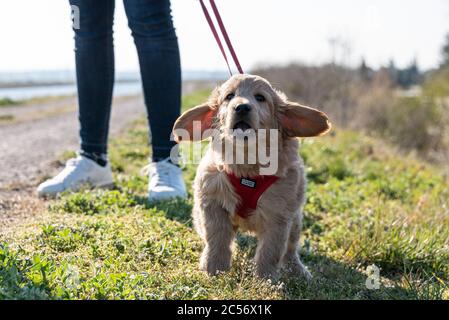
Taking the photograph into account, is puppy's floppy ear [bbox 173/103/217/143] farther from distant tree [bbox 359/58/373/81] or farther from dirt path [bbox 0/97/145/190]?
distant tree [bbox 359/58/373/81]

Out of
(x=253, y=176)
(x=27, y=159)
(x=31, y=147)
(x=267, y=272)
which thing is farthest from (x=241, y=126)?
(x=31, y=147)

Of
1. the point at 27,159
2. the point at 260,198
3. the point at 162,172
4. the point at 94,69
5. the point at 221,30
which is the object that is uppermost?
the point at 221,30

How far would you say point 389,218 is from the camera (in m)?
4.29

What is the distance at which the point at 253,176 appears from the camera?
120 inches

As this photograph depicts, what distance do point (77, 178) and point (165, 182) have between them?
75cm

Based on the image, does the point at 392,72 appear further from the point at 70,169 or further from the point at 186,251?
the point at 186,251

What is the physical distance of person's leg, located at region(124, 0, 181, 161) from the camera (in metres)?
3.87

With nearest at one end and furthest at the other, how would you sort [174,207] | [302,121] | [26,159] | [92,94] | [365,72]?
[302,121]
[174,207]
[92,94]
[26,159]
[365,72]

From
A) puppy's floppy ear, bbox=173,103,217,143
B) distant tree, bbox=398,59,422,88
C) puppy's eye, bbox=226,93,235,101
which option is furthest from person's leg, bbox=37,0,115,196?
distant tree, bbox=398,59,422,88

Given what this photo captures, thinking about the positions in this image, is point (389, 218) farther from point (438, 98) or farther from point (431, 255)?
point (438, 98)

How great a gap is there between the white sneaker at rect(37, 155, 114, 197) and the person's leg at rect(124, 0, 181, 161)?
545mm

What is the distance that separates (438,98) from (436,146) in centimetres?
Result: 387

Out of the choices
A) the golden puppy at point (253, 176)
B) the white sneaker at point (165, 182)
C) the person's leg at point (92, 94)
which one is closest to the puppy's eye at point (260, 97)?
the golden puppy at point (253, 176)

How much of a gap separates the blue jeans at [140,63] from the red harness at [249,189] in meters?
1.35
